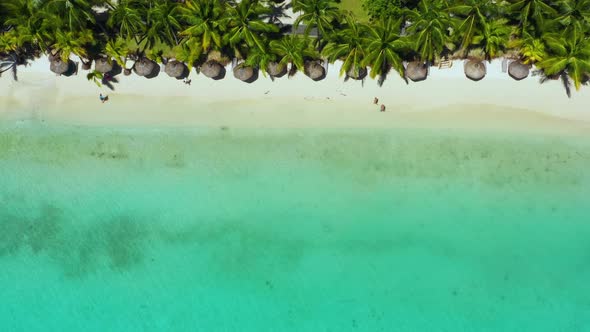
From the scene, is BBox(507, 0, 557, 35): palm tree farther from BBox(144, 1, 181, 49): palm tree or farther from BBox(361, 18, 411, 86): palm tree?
BBox(144, 1, 181, 49): palm tree

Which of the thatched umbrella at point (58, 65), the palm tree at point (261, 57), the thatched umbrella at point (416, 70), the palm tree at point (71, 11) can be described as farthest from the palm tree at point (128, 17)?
the thatched umbrella at point (416, 70)

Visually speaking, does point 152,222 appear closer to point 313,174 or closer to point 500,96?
point 313,174

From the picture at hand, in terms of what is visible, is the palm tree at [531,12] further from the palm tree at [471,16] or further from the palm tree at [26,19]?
the palm tree at [26,19]

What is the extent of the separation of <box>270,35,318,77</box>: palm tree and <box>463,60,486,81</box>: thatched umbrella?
16.0 ft

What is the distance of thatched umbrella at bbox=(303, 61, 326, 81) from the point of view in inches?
571

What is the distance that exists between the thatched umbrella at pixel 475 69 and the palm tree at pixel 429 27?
3.81ft

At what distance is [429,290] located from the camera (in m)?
14.1

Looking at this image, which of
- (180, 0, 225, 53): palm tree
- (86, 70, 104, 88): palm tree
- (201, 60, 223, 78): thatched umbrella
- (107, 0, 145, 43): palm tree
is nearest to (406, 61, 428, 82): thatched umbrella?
(180, 0, 225, 53): palm tree

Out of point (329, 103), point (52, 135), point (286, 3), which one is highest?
point (286, 3)

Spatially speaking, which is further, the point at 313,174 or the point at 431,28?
the point at 313,174

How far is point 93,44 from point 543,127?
48.2ft

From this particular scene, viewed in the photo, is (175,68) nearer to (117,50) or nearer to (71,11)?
(117,50)

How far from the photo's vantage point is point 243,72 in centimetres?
1455

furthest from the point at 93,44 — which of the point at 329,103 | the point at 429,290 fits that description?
the point at 429,290
